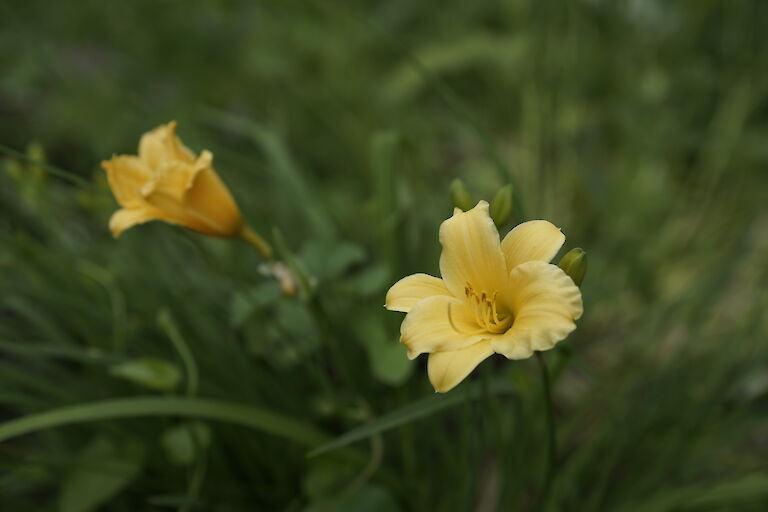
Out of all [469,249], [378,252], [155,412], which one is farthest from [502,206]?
[378,252]

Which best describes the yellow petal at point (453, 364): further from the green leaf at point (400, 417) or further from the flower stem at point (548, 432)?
the green leaf at point (400, 417)

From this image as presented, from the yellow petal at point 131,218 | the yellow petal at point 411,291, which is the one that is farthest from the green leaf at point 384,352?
the yellow petal at point 131,218

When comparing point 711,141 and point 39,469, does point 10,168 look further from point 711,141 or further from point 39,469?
point 711,141

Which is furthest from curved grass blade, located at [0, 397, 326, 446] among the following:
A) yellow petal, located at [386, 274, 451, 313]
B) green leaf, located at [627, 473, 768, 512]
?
green leaf, located at [627, 473, 768, 512]

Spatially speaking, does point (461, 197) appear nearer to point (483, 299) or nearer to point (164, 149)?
point (483, 299)

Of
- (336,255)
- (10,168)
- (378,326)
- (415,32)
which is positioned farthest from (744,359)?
(415,32)
